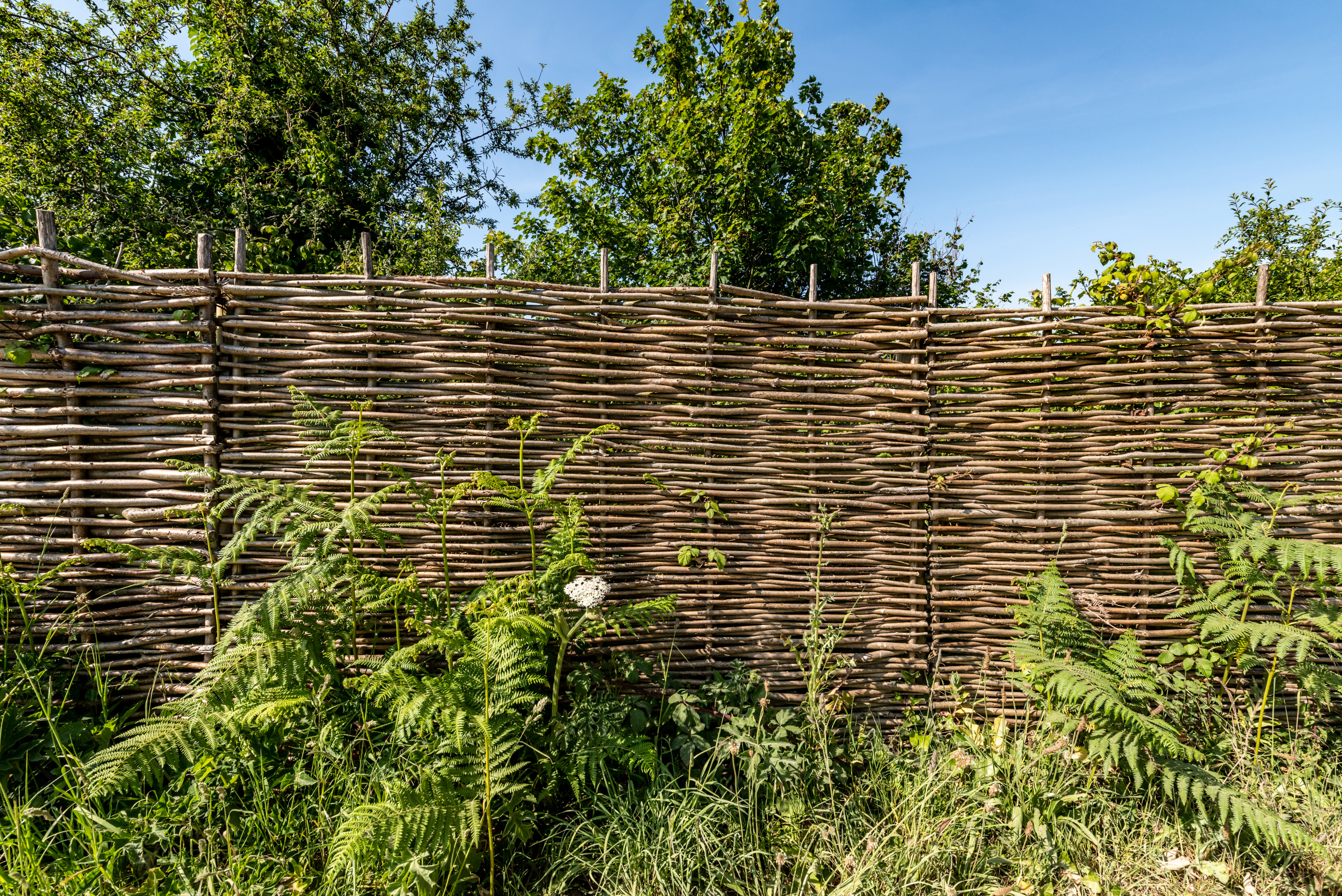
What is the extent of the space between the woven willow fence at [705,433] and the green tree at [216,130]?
4512 millimetres

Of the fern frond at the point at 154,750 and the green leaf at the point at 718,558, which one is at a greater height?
the green leaf at the point at 718,558

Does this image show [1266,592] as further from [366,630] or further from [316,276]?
[316,276]

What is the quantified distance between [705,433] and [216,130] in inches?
346

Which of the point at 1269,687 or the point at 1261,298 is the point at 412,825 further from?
the point at 1261,298

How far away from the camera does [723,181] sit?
18.9 ft


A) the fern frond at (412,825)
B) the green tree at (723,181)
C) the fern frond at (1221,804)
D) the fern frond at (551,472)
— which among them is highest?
the green tree at (723,181)

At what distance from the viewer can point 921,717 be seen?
2393mm

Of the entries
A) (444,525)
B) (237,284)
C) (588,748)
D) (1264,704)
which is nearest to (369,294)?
(237,284)

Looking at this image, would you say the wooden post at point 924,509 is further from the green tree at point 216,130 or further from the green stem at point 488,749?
the green tree at point 216,130

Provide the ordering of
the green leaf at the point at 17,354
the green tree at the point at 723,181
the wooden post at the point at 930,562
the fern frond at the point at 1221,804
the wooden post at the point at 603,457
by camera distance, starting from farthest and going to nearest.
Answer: the green tree at the point at 723,181 < the wooden post at the point at 930,562 < the wooden post at the point at 603,457 < the green leaf at the point at 17,354 < the fern frond at the point at 1221,804

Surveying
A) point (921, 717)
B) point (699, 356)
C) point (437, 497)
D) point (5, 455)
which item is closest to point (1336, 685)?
point (921, 717)

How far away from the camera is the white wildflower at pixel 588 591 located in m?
1.76

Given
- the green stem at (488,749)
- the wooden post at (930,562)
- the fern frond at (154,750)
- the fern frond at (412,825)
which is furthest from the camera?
the wooden post at (930,562)

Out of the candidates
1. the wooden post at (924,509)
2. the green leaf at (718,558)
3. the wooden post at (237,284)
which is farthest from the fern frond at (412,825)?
the wooden post at (924,509)
